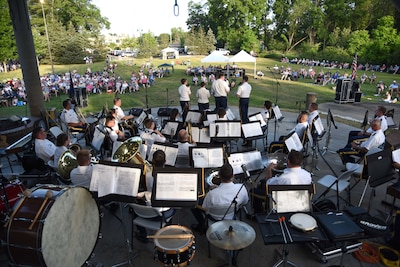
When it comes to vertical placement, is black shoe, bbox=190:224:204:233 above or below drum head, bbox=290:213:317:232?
below

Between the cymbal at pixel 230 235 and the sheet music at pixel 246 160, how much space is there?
7.49ft

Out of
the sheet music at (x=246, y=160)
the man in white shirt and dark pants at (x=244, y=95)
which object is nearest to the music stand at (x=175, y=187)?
the sheet music at (x=246, y=160)

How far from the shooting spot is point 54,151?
756 cm

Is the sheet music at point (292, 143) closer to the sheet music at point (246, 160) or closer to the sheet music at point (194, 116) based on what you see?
the sheet music at point (246, 160)

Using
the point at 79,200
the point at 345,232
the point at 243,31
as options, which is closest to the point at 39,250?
the point at 79,200

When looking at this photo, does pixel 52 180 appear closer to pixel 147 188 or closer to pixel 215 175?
pixel 147 188

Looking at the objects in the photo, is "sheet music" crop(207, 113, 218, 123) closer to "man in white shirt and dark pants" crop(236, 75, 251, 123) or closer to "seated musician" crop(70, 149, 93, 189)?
"man in white shirt and dark pants" crop(236, 75, 251, 123)

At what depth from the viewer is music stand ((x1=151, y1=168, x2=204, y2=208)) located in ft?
14.6

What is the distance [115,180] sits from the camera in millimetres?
4730

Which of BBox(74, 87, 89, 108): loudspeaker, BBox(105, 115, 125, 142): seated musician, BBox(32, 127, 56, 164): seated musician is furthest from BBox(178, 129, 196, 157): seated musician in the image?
BBox(74, 87, 89, 108): loudspeaker

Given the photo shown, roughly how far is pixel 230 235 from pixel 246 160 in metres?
2.73

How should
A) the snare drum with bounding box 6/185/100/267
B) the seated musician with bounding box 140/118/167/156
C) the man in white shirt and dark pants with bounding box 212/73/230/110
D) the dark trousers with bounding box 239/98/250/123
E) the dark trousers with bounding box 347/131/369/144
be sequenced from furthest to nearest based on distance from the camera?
1. the man in white shirt and dark pants with bounding box 212/73/230/110
2. the dark trousers with bounding box 239/98/250/123
3. the dark trousers with bounding box 347/131/369/144
4. the seated musician with bounding box 140/118/167/156
5. the snare drum with bounding box 6/185/100/267

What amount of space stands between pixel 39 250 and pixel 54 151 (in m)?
4.30

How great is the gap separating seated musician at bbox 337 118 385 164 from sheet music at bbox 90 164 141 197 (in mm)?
6091
